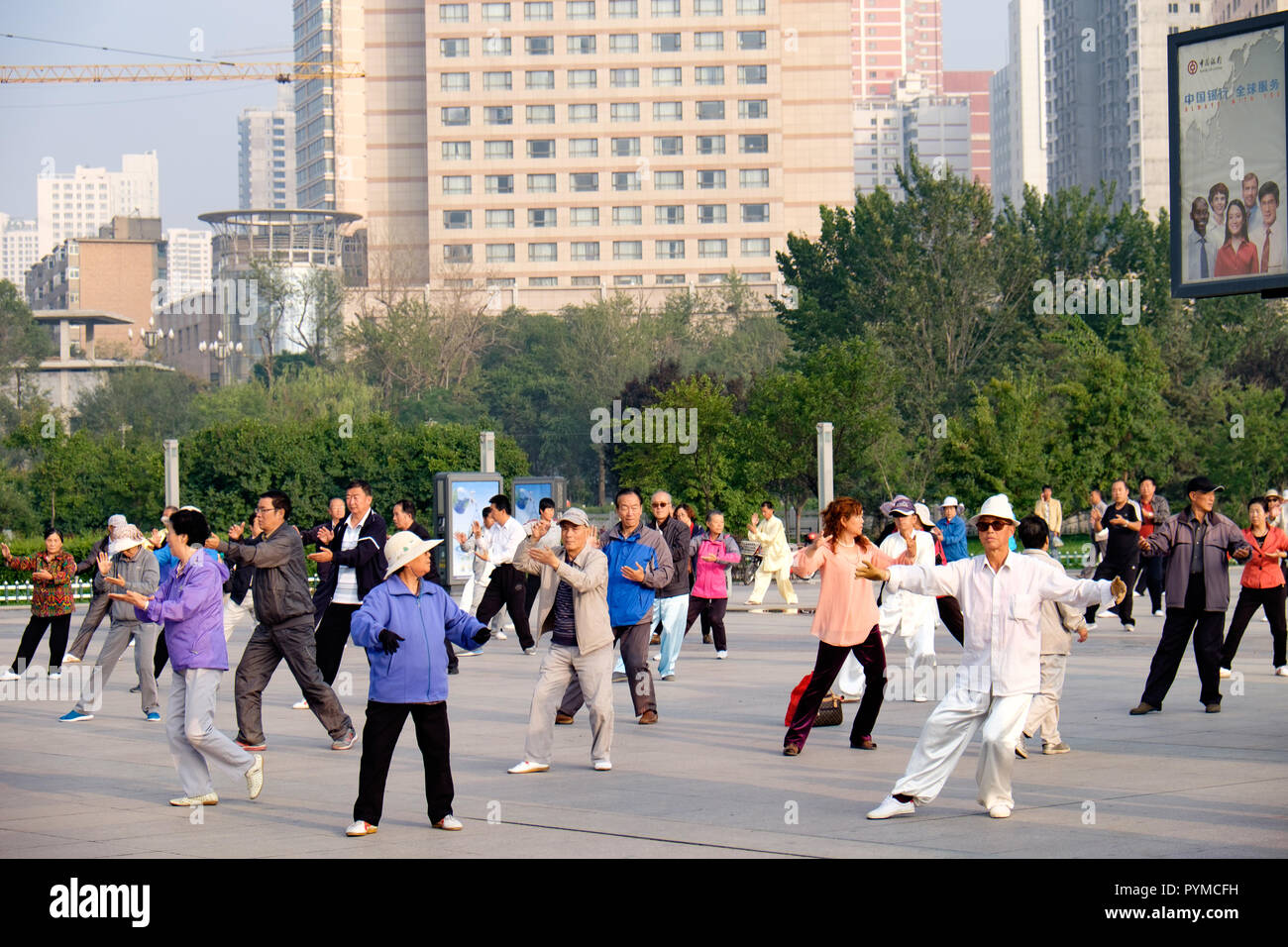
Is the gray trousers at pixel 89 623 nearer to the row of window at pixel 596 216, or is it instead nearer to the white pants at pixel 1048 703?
the white pants at pixel 1048 703

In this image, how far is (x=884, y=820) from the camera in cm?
813

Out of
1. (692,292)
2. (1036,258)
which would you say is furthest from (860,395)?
(692,292)

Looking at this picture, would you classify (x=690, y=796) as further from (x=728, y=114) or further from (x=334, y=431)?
(x=728, y=114)

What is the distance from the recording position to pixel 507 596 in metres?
18.2

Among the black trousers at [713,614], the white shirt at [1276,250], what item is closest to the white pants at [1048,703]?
the white shirt at [1276,250]

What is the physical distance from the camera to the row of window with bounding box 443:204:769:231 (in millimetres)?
111438

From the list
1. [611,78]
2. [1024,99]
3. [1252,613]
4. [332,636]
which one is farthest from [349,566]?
[1024,99]

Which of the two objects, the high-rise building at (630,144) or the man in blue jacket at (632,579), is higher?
the high-rise building at (630,144)

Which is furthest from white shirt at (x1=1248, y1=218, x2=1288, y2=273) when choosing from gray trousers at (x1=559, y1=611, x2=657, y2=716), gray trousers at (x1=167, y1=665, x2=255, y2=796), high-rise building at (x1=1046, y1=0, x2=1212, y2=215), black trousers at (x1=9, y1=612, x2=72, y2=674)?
high-rise building at (x1=1046, y1=0, x2=1212, y2=215)

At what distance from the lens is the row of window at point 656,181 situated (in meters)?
111

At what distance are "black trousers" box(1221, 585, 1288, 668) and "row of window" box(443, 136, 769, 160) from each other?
10005 cm

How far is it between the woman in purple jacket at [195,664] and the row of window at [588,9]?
10601 centimetres

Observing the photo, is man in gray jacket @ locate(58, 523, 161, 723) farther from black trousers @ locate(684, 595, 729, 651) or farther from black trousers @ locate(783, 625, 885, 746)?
black trousers @ locate(684, 595, 729, 651)

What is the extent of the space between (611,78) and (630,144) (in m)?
4.93
